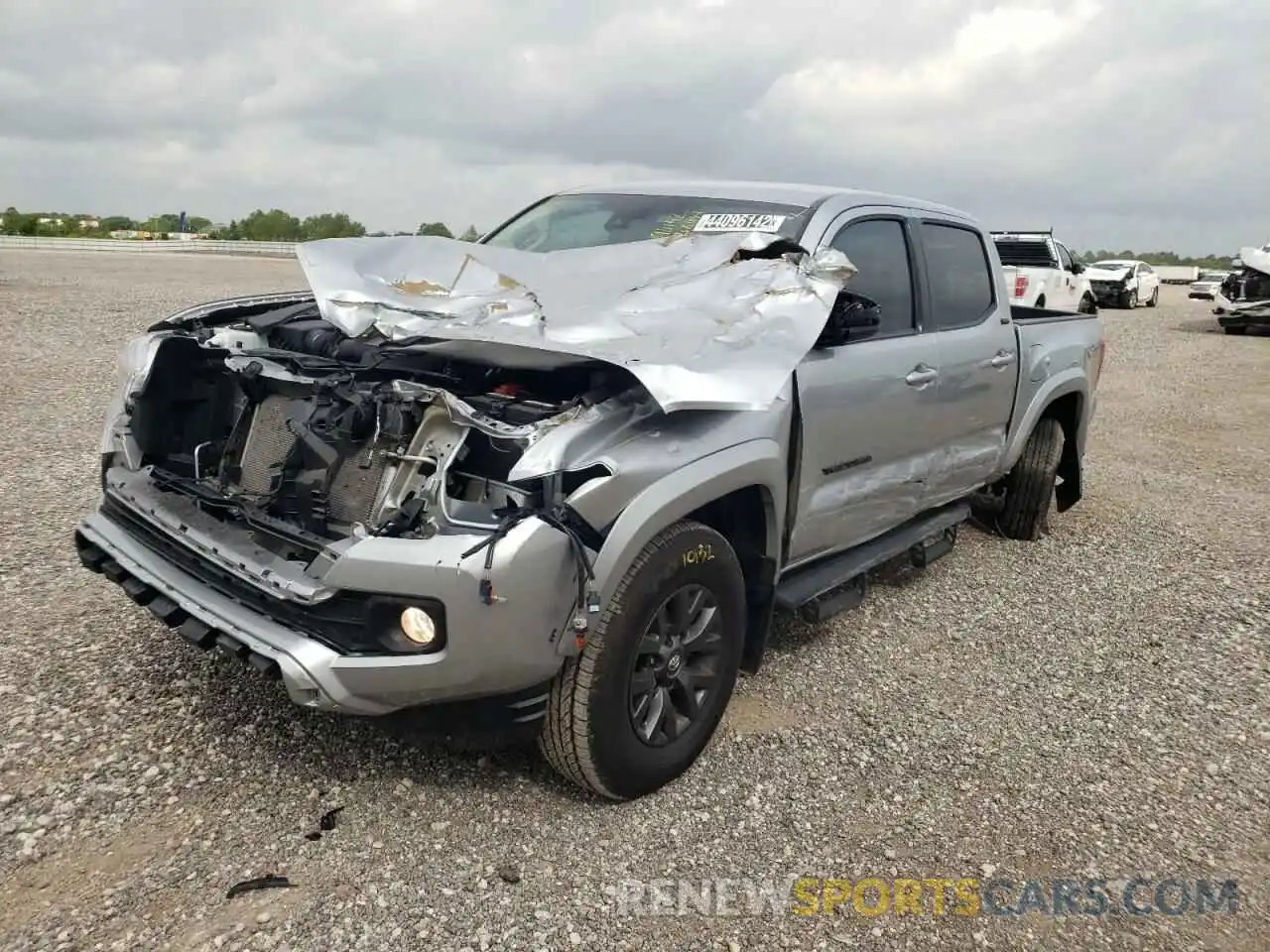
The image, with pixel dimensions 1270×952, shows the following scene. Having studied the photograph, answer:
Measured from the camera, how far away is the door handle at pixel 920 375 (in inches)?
161

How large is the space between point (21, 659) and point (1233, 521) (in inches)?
282

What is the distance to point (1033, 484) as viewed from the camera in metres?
6.01

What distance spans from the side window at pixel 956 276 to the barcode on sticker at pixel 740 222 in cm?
97

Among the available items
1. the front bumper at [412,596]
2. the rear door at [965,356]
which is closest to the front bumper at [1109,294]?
the rear door at [965,356]

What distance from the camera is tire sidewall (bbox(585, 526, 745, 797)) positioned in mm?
2781

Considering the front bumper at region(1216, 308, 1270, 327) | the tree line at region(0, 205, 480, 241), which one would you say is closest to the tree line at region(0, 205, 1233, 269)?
the tree line at region(0, 205, 480, 241)

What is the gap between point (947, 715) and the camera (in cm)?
382

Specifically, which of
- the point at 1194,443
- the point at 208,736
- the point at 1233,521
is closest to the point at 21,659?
the point at 208,736

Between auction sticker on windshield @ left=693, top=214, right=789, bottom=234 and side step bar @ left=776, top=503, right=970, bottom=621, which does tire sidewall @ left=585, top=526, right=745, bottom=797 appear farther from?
auction sticker on windshield @ left=693, top=214, right=789, bottom=234

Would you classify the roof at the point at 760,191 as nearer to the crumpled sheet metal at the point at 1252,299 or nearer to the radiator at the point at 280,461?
the radiator at the point at 280,461

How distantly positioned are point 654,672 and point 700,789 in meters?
0.47

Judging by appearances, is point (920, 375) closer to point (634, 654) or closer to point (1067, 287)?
point (634, 654)

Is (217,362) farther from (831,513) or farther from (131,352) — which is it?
(831,513)

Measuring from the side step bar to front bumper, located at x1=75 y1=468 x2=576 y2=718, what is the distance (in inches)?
49.8
